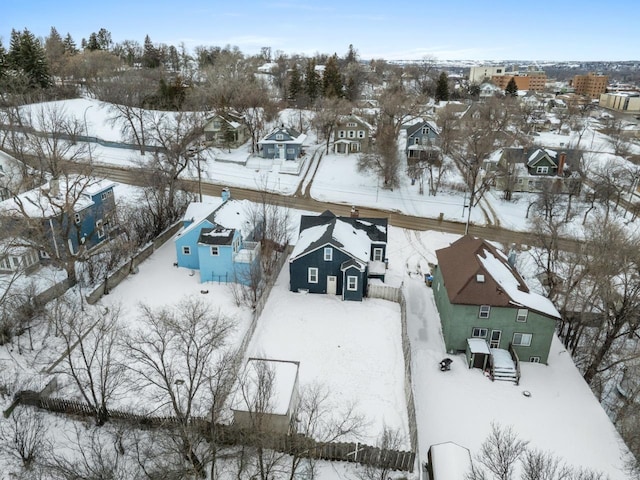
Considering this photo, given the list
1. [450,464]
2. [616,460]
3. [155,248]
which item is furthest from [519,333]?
[155,248]

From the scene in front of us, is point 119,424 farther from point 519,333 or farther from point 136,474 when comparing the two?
point 519,333

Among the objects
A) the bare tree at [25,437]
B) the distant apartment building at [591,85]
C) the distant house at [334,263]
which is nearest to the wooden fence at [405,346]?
the distant house at [334,263]

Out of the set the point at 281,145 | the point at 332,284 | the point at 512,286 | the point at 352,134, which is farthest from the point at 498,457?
the point at 352,134

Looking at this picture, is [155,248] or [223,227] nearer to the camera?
[223,227]

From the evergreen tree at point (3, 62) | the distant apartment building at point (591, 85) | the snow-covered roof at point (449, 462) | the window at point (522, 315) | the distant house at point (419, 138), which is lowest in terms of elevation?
the snow-covered roof at point (449, 462)

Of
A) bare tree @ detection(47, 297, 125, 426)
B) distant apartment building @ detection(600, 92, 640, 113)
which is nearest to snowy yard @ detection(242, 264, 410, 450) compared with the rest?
bare tree @ detection(47, 297, 125, 426)

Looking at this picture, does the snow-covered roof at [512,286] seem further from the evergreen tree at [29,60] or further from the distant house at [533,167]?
the evergreen tree at [29,60]

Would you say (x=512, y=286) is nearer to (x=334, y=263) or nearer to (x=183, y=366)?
(x=334, y=263)
